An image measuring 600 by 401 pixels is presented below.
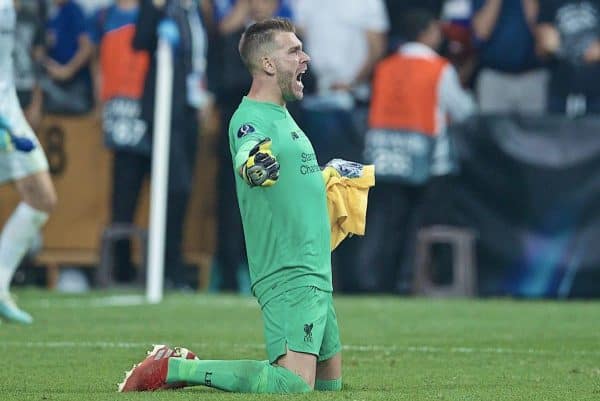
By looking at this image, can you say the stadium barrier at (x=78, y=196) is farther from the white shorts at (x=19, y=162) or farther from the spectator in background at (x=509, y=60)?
the white shorts at (x=19, y=162)

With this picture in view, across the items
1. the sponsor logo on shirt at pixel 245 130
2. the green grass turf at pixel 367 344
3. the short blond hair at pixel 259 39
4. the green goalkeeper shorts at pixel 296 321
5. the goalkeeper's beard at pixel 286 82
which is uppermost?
the short blond hair at pixel 259 39

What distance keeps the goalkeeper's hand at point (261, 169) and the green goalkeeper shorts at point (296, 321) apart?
0.70 metres

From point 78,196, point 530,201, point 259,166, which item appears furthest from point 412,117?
point 259,166

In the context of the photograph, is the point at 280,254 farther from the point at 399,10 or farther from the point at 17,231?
the point at 399,10

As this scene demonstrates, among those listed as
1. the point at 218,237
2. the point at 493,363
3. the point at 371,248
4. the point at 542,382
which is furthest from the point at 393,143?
the point at 542,382

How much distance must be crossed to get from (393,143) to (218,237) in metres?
2.14

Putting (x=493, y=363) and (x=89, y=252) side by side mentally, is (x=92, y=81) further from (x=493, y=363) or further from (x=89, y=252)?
(x=493, y=363)

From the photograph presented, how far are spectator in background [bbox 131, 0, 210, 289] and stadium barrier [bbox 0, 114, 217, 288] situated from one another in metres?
0.66

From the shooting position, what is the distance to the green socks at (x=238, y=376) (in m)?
7.26

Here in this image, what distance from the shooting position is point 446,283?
52.4 feet

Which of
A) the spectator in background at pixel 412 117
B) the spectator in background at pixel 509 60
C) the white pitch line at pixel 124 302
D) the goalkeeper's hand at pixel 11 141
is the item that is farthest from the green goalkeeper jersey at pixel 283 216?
the spectator in background at pixel 509 60

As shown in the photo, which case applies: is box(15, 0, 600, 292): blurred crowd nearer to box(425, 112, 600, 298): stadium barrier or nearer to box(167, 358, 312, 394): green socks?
box(425, 112, 600, 298): stadium barrier

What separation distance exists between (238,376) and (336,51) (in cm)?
919

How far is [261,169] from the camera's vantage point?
6.84 m
